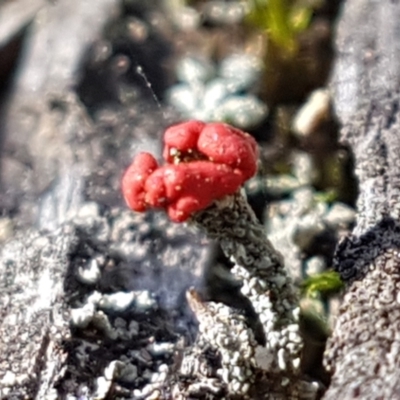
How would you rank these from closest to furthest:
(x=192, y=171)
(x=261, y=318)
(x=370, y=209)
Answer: (x=192, y=171) → (x=261, y=318) → (x=370, y=209)

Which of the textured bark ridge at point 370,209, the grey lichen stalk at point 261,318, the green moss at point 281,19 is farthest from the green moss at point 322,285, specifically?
the green moss at point 281,19

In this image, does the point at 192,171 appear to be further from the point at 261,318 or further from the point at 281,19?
the point at 281,19

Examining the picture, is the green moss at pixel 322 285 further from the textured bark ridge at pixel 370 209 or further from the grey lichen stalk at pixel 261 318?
the grey lichen stalk at pixel 261 318

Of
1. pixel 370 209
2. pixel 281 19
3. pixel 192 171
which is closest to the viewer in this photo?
pixel 192 171

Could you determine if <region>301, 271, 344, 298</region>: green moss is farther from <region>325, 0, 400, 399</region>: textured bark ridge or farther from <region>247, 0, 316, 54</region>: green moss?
<region>247, 0, 316, 54</region>: green moss

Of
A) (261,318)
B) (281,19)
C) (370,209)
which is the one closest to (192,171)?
(261,318)

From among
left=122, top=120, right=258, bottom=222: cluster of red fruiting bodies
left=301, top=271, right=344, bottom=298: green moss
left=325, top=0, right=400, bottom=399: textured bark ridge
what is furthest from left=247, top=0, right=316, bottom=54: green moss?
left=122, top=120, right=258, bottom=222: cluster of red fruiting bodies
